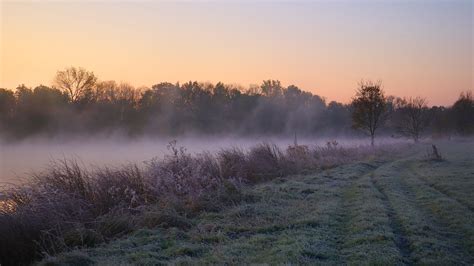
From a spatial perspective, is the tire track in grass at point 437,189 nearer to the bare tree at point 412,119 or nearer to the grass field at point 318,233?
the grass field at point 318,233

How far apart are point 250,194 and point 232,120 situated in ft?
186

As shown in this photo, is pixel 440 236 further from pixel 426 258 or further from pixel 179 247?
pixel 179 247

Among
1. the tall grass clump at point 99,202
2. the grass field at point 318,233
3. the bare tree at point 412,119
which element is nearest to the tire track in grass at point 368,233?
the grass field at point 318,233

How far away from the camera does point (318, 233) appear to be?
8.73m

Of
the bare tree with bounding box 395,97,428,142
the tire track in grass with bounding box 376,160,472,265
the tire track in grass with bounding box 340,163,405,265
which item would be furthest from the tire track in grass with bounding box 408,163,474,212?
the bare tree with bounding box 395,97,428,142

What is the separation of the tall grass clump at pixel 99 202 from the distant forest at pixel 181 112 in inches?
1421

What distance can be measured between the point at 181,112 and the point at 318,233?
187 feet

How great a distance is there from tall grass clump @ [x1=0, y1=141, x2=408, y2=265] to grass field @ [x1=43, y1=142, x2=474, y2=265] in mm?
562

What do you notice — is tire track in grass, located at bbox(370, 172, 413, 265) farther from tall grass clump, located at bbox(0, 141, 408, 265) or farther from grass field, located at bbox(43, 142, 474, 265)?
tall grass clump, located at bbox(0, 141, 408, 265)

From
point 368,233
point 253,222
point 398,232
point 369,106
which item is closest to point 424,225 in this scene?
point 398,232

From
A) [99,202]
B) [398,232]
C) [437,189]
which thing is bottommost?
[437,189]

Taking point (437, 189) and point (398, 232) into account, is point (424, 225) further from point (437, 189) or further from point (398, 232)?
point (437, 189)

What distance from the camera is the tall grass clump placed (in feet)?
27.2

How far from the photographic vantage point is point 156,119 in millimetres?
60219
